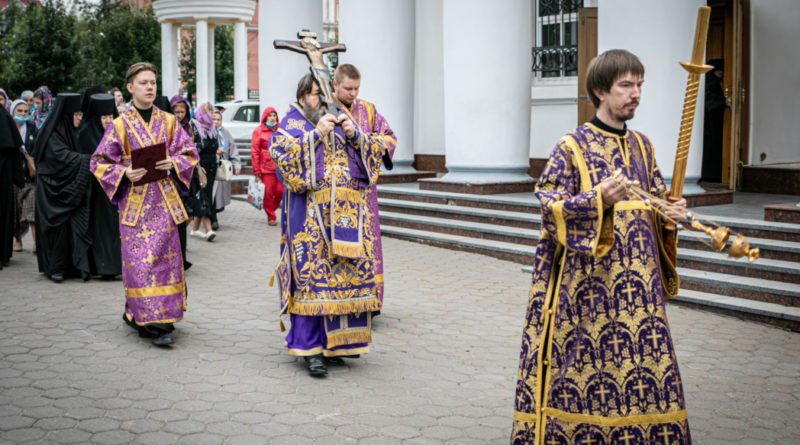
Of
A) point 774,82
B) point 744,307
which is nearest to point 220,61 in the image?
point 774,82

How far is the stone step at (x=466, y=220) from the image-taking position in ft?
34.1

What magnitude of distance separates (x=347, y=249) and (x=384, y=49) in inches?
346

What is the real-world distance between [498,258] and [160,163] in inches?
200

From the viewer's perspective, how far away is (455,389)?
5414 mm

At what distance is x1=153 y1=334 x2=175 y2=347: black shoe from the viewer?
632 cm

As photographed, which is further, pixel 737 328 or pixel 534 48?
pixel 534 48

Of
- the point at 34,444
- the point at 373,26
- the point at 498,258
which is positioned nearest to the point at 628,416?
the point at 34,444

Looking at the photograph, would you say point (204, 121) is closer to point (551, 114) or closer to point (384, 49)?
point (384, 49)

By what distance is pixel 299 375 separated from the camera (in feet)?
18.7

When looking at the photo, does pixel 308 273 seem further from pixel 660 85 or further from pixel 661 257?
pixel 660 85

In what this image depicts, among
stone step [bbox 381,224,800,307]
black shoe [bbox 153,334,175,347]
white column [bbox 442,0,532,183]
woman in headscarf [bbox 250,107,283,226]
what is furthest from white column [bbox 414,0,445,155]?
black shoe [bbox 153,334,175,347]

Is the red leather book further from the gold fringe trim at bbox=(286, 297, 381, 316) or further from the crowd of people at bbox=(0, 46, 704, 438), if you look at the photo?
the gold fringe trim at bbox=(286, 297, 381, 316)

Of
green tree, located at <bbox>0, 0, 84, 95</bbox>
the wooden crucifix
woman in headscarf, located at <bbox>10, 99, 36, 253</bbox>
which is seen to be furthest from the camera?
green tree, located at <bbox>0, 0, 84, 95</bbox>

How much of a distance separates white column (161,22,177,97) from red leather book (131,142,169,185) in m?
27.6
